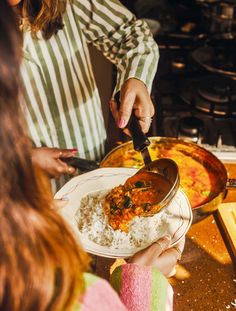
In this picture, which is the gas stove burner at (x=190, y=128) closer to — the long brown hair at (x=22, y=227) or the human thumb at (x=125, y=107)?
the human thumb at (x=125, y=107)

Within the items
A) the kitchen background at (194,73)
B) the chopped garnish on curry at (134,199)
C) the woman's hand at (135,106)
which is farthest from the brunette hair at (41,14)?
the kitchen background at (194,73)

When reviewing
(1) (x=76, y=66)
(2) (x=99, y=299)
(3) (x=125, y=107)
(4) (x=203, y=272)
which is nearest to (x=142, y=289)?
(2) (x=99, y=299)

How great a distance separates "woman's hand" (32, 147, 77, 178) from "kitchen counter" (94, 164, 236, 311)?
1.18ft

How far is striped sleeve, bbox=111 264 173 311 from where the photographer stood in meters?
1.13

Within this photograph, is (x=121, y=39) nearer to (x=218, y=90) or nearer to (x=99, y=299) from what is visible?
(x=218, y=90)

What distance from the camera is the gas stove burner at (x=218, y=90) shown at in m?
2.78

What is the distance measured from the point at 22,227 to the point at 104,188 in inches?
37.7

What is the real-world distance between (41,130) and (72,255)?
124 centimetres

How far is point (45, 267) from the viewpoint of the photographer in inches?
29.0

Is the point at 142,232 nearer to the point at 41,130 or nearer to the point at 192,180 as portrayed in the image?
the point at 192,180

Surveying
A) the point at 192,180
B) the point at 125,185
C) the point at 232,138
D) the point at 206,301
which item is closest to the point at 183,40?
the point at 232,138

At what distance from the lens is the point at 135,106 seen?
1.81m

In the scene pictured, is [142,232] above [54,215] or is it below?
below

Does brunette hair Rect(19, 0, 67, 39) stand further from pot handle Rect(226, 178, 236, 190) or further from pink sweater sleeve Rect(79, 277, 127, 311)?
pink sweater sleeve Rect(79, 277, 127, 311)
